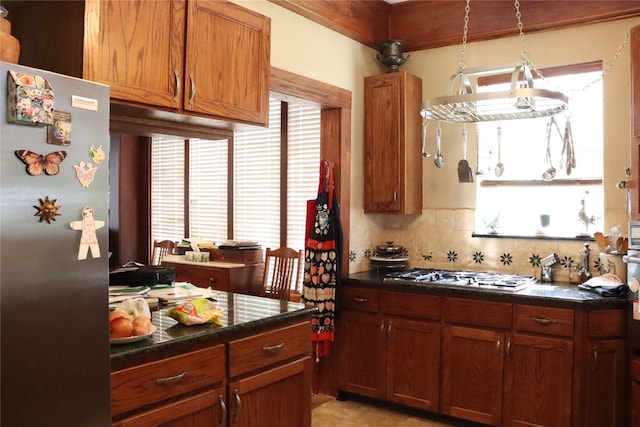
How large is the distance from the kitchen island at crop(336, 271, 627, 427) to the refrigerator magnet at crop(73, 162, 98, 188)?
2330 mm

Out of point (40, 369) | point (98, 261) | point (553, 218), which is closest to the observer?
point (40, 369)

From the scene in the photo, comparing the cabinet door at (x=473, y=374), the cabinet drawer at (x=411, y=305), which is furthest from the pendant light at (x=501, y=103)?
the cabinet door at (x=473, y=374)

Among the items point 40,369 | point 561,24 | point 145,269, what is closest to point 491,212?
point 561,24

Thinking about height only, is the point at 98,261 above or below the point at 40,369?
above

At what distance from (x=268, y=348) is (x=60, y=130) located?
1180 mm

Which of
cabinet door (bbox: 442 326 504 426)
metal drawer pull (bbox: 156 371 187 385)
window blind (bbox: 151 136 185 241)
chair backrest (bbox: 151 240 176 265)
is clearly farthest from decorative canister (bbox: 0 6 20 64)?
window blind (bbox: 151 136 185 241)

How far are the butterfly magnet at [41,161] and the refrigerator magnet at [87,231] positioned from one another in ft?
0.48

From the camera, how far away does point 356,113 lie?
4.11 metres

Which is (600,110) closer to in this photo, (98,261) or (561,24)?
(561,24)

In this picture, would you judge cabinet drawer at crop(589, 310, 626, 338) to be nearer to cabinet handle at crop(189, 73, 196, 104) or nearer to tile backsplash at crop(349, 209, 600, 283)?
tile backsplash at crop(349, 209, 600, 283)

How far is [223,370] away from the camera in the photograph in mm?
2129

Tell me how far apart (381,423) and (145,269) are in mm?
1760

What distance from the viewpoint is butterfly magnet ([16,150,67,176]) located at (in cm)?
→ 147

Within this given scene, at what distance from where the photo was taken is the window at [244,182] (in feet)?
14.9
